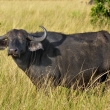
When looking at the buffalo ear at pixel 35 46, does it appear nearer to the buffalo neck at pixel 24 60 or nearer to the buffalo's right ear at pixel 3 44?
the buffalo neck at pixel 24 60

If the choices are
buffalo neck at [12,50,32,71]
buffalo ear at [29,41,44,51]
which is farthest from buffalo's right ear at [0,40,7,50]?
buffalo ear at [29,41,44,51]

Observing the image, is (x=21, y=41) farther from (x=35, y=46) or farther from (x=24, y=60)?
(x=24, y=60)

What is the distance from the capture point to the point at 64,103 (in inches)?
165

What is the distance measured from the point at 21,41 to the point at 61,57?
0.67 meters

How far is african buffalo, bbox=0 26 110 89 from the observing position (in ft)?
→ 15.8

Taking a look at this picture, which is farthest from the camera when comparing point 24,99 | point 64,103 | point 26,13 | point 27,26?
point 26,13

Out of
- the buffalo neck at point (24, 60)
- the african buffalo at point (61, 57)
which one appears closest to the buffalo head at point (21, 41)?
the african buffalo at point (61, 57)

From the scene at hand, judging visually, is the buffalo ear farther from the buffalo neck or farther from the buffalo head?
the buffalo neck

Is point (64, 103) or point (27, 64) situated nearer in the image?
point (64, 103)

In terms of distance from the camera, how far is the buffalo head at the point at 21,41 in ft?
15.2

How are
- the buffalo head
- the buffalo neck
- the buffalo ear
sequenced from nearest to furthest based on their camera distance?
the buffalo head
the buffalo ear
the buffalo neck

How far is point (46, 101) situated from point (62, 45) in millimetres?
1103

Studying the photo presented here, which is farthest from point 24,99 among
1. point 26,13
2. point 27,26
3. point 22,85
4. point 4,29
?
point 26,13

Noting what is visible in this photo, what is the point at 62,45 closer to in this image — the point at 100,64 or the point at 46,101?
the point at 100,64
